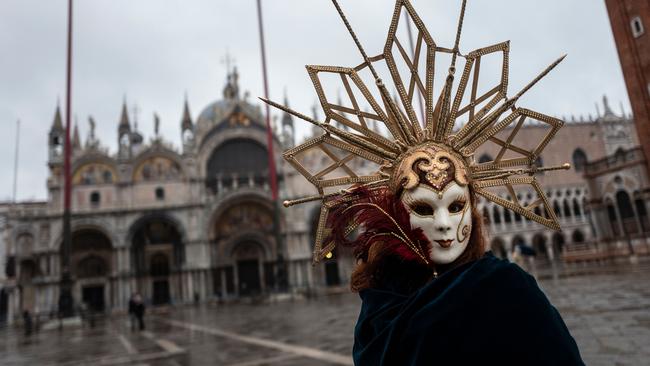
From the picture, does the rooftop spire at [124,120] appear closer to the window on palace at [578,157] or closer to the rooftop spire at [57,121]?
the rooftop spire at [57,121]

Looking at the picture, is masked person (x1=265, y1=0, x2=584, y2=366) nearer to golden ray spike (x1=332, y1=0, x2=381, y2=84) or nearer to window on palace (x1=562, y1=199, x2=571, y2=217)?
golden ray spike (x1=332, y1=0, x2=381, y2=84)

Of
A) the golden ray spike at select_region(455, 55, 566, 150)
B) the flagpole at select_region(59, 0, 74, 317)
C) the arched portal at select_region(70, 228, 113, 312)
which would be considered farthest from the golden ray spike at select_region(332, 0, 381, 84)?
the arched portal at select_region(70, 228, 113, 312)

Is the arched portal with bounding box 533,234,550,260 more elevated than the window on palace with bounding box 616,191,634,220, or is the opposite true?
the window on palace with bounding box 616,191,634,220

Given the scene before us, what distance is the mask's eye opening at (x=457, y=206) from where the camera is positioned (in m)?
1.97

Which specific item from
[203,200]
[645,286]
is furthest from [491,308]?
[203,200]

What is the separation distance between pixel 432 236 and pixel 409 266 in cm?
18

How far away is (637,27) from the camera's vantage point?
744 inches

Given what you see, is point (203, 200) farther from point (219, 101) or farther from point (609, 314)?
point (609, 314)

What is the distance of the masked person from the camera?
4.72 ft

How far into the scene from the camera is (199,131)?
35.4 m

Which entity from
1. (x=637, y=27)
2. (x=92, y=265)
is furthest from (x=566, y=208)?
(x=92, y=265)

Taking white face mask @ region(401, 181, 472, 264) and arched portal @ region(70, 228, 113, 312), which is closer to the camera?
white face mask @ region(401, 181, 472, 264)

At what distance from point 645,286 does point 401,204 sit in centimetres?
1090

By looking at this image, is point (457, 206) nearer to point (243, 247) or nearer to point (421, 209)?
point (421, 209)
